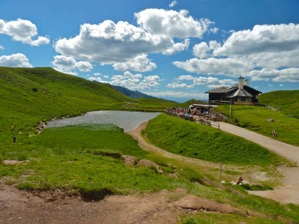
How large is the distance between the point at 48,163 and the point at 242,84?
82.5 m

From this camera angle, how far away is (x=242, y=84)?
312 ft

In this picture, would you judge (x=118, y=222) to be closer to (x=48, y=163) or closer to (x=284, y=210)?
(x=48, y=163)

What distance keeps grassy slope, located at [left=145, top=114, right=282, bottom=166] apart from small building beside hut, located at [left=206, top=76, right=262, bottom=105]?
40.9 meters

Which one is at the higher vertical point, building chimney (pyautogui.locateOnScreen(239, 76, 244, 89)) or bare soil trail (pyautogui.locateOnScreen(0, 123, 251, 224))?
building chimney (pyautogui.locateOnScreen(239, 76, 244, 89))

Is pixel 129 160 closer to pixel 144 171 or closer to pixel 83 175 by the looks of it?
pixel 144 171

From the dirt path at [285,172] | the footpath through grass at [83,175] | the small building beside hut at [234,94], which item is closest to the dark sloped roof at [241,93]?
the small building beside hut at [234,94]

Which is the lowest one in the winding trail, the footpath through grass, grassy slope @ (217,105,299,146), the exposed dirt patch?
the winding trail

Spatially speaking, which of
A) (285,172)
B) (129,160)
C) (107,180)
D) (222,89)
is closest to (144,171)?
(107,180)

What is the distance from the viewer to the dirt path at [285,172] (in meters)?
25.9

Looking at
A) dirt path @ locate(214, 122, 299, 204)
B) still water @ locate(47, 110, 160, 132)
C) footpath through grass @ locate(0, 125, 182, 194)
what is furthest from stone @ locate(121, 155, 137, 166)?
still water @ locate(47, 110, 160, 132)

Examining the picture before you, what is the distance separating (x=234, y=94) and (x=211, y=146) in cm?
5464

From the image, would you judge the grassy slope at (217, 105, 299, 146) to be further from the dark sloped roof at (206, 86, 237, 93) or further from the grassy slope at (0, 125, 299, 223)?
the grassy slope at (0, 125, 299, 223)

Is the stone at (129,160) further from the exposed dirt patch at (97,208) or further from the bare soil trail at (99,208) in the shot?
the exposed dirt patch at (97,208)

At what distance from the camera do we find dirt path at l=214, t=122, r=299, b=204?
25891 mm
